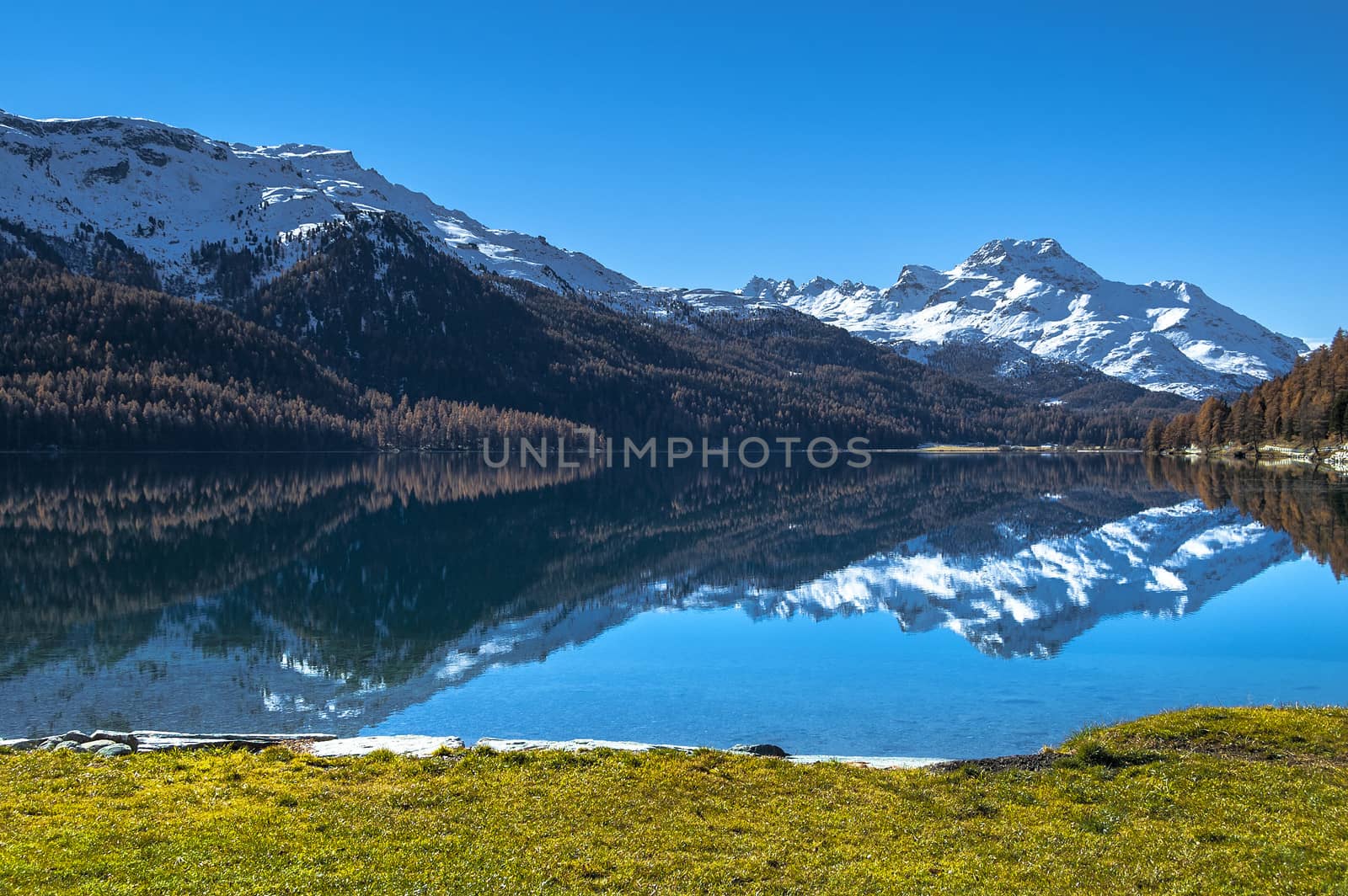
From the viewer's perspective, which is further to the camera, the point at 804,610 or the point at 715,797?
the point at 804,610

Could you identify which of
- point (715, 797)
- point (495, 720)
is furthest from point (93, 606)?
point (715, 797)

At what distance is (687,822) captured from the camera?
657 inches

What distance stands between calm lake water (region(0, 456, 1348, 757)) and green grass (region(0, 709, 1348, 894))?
7897 millimetres

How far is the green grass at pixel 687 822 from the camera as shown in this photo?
13.9 m

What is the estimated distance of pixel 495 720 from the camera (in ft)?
97.6

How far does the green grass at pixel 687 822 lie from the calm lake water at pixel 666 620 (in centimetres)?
790

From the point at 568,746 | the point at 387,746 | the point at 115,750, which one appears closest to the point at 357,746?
the point at 387,746

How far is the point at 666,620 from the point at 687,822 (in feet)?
104

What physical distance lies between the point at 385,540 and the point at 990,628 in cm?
5001

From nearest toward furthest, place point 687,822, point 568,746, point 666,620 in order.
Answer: point 687,822 < point 568,746 < point 666,620

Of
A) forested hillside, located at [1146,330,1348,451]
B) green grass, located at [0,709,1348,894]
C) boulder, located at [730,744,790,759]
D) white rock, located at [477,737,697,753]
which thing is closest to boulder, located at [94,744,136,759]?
green grass, located at [0,709,1348,894]

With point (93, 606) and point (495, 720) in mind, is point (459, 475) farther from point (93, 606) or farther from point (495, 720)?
point (495, 720)

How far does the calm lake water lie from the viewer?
3050 centimetres

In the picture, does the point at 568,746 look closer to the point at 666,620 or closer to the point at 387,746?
the point at 387,746
